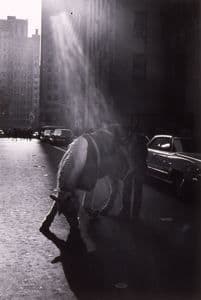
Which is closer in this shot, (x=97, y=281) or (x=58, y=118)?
(x=97, y=281)

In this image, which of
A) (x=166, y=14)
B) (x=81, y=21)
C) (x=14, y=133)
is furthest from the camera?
(x=14, y=133)

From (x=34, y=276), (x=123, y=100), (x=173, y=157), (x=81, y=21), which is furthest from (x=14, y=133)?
(x=34, y=276)

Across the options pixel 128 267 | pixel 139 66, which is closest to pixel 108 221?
pixel 128 267

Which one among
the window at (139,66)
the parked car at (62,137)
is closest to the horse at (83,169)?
the window at (139,66)

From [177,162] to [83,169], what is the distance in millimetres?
5000

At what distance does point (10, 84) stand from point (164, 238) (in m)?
183

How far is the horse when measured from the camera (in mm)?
6895

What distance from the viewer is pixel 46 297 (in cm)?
450

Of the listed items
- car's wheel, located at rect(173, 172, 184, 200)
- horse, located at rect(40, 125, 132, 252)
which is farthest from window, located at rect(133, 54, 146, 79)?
horse, located at rect(40, 125, 132, 252)

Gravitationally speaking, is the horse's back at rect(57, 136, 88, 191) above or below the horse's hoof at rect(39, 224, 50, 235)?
above

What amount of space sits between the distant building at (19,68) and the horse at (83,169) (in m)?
171

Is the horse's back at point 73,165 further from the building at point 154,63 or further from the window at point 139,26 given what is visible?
the window at point 139,26

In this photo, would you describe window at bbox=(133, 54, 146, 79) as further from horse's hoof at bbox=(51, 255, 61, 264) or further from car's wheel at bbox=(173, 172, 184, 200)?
horse's hoof at bbox=(51, 255, 61, 264)

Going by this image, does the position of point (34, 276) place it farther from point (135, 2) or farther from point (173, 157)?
point (135, 2)
